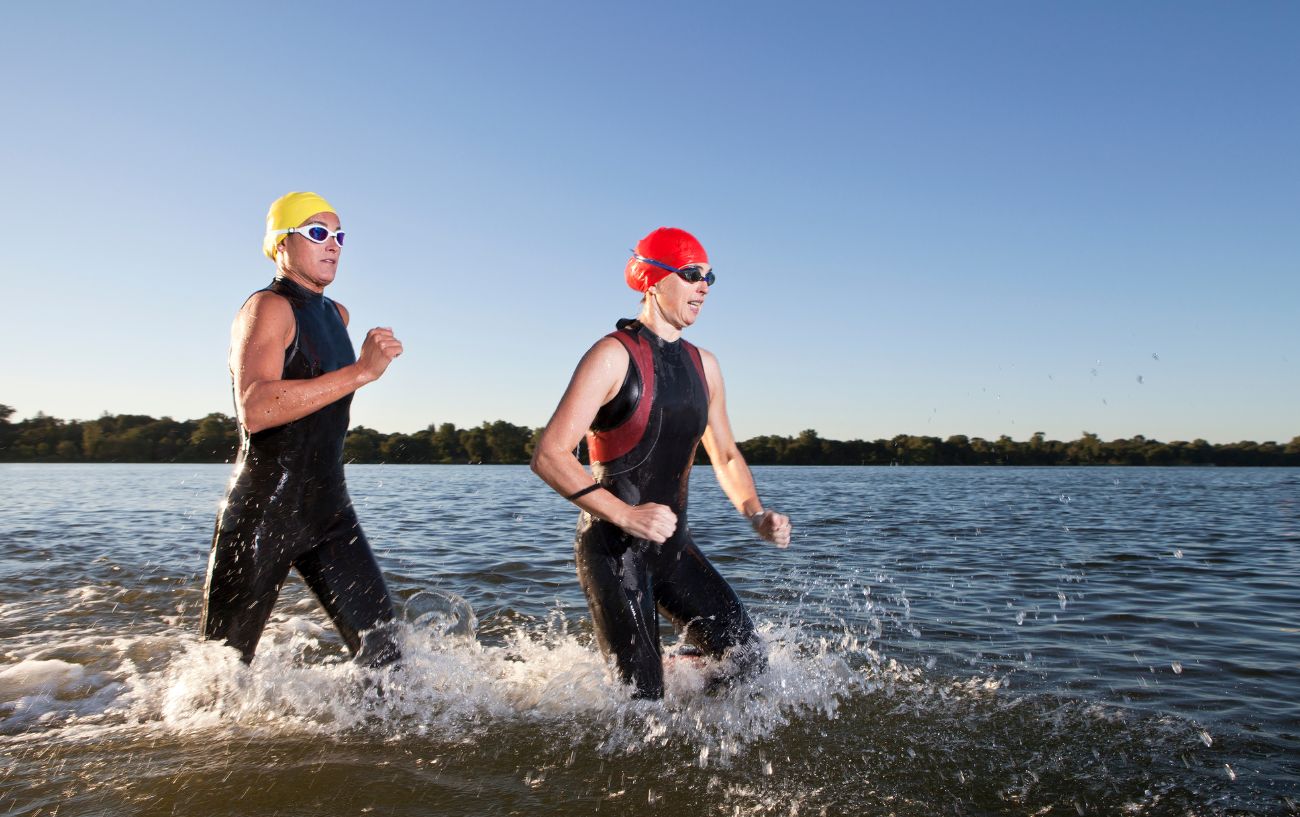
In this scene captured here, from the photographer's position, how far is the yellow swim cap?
412 cm

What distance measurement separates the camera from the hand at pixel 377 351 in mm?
3590

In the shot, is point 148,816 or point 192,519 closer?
point 148,816

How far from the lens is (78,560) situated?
10945 millimetres

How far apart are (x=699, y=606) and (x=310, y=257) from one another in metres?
2.51

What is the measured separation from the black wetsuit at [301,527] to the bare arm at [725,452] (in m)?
1.80

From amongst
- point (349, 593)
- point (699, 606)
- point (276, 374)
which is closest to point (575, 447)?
point (699, 606)

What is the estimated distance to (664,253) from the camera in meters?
4.04

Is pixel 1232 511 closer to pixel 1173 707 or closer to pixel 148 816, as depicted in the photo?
pixel 1173 707

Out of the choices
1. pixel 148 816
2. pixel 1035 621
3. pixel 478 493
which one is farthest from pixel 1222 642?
pixel 478 493

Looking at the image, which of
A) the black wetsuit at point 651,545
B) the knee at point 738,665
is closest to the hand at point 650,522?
the black wetsuit at point 651,545

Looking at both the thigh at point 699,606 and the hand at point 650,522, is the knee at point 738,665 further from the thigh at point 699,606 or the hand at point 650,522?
the hand at point 650,522

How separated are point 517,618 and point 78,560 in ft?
23.1

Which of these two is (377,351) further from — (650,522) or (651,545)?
(651,545)

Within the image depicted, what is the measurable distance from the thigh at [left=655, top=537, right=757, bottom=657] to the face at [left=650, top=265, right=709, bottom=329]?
109 cm
